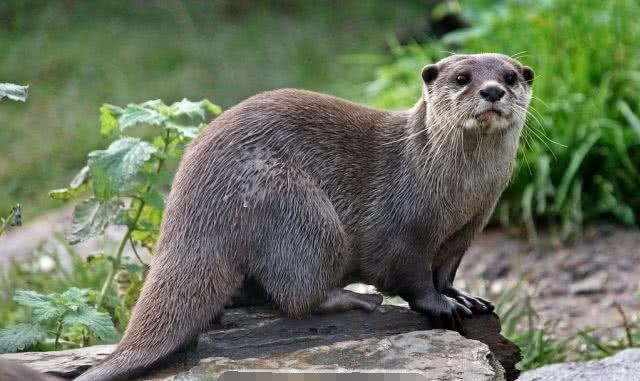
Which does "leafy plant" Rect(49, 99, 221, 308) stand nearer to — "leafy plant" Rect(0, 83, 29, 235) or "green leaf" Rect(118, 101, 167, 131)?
"green leaf" Rect(118, 101, 167, 131)

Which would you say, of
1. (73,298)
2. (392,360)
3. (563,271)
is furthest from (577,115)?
(73,298)

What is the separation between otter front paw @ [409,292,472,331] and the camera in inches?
136

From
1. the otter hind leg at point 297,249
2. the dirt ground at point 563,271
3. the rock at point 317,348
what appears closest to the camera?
the rock at point 317,348

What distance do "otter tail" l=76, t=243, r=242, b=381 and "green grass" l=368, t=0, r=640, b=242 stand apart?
2.91m

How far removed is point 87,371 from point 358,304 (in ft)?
2.89

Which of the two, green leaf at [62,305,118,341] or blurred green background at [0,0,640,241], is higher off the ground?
blurred green background at [0,0,640,241]

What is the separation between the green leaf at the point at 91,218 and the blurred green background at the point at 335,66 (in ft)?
6.69

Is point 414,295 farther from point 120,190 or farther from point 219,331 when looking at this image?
point 120,190

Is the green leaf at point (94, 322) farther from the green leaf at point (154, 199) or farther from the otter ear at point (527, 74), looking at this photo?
the otter ear at point (527, 74)

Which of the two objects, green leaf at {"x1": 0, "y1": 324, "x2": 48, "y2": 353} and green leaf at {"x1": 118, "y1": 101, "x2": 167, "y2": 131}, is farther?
green leaf at {"x1": 118, "y1": 101, "x2": 167, "y2": 131}

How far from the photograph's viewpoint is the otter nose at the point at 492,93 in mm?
3268

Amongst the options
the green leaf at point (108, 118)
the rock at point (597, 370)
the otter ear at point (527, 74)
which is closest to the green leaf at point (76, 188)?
the green leaf at point (108, 118)

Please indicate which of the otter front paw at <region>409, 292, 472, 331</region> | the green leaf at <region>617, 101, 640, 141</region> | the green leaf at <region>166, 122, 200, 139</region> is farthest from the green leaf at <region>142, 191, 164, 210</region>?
the green leaf at <region>617, 101, 640, 141</region>

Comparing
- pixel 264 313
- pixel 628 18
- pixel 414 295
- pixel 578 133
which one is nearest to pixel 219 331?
pixel 264 313
